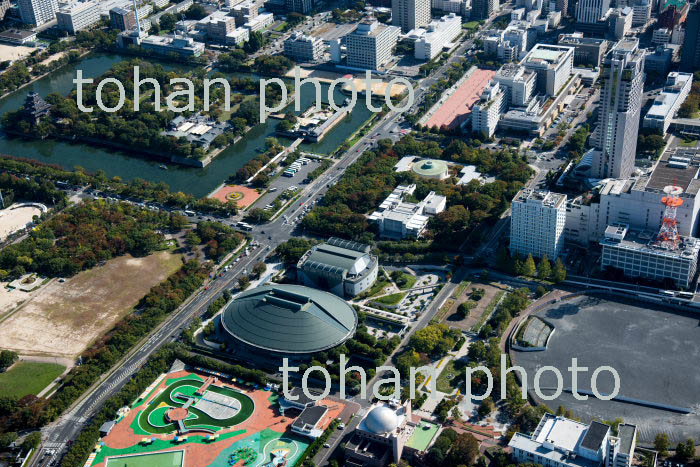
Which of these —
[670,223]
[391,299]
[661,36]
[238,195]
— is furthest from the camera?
[661,36]

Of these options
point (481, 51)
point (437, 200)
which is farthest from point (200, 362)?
point (481, 51)

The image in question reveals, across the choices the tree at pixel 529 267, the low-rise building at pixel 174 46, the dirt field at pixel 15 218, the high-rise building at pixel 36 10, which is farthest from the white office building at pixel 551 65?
the high-rise building at pixel 36 10

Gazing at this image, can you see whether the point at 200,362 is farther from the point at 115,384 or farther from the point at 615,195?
the point at 615,195

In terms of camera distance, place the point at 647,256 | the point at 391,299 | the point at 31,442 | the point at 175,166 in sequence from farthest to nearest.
Answer: the point at 175,166 → the point at 391,299 → the point at 647,256 → the point at 31,442

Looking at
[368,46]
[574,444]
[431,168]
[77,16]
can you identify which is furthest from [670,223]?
[77,16]

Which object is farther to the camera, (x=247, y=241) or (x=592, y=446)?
(x=247, y=241)

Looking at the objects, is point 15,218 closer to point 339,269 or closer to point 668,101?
point 339,269
